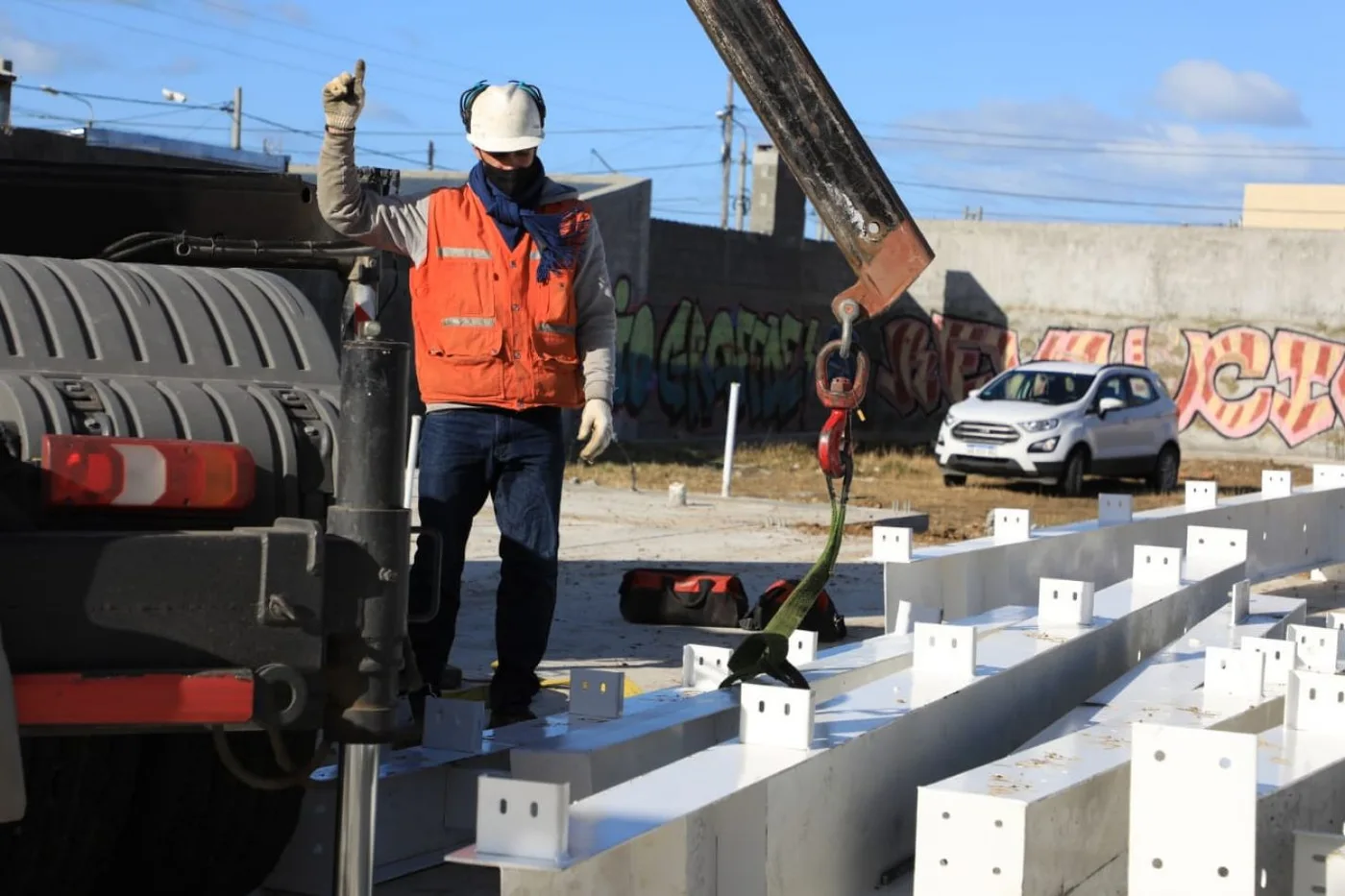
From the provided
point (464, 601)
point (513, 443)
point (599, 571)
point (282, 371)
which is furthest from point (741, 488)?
point (282, 371)

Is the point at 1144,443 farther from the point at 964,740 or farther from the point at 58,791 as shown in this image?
the point at 58,791

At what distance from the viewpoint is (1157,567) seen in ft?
23.2

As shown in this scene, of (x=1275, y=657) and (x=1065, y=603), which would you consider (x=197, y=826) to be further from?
(x=1275, y=657)

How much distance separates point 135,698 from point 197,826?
1.36 meters

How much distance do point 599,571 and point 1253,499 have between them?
4109mm

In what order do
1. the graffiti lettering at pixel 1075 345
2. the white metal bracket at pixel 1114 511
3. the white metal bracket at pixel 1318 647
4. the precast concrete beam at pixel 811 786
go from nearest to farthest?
1. the precast concrete beam at pixel 811 786
2. the white metal bracket at pixel 1318 647
3. the white metal bracket at pixel 1114 511
4. the graffiti lettering at pixel 1075 345

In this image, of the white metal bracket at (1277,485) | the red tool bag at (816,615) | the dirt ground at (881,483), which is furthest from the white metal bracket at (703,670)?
the dirt ground at (881,483)

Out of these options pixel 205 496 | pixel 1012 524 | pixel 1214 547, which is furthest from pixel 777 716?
pixel 1214 547

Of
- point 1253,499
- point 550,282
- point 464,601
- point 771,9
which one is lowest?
point 464,601

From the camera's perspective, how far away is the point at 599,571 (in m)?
11.7

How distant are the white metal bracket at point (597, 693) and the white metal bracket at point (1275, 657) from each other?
1864mm

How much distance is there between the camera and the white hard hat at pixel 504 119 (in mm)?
5195

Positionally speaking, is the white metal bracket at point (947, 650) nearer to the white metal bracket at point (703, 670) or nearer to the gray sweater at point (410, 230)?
the white metal bracket at point (703, 670)

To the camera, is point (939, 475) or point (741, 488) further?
point (939, 475)
